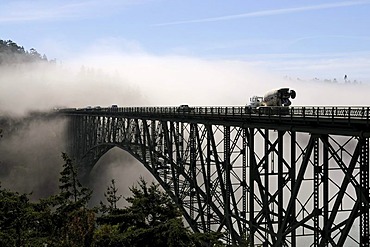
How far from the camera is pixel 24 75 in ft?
529

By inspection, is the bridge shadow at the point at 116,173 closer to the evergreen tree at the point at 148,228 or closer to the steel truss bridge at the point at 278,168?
the steel truss bridge at the point at 278,168

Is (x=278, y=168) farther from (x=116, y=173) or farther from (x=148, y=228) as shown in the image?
(x=116, y=173)

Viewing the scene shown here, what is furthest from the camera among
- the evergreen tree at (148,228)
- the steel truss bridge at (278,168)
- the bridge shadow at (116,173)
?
the bridge shadow at (116,173)

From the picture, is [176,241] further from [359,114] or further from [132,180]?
[132,180]

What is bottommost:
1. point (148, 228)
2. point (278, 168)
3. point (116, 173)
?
point (116, 173)

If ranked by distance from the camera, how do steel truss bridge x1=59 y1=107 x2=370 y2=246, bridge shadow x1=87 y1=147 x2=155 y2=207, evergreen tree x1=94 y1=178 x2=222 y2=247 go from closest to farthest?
steel truss bridge x1=59 y1=107 x2=370 y2=246, evergreen tree x1=94 y1=178 x2=222 y2=247, bridge shadow x1=87 y1=147 x2=155 y2=207

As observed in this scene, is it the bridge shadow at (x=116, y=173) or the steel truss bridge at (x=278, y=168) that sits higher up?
the steel truss bridge at (x=278, y=168)

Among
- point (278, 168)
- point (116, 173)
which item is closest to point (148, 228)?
point (278, 168)

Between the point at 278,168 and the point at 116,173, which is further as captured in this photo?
the point at 116,173

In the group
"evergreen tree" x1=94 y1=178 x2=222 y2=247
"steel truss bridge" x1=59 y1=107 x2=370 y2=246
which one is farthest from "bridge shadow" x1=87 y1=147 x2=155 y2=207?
"evergreen tree" x1=94 y1=178 x2=222 y2=247

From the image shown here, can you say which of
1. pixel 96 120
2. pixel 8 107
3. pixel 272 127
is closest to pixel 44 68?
pixel 8 107

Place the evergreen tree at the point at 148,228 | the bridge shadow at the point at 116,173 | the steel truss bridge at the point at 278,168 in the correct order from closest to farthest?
the steel truss bridge at the point at 278,168 → the evergreen tree at the point at 148,228 → the bridge shadow at the point at 116,173

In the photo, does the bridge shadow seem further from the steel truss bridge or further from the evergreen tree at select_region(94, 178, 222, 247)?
the evergreen tree at select_region(94, 178, 222, 247)

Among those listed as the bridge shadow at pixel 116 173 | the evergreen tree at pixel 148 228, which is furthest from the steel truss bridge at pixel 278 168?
the bridge shadow at pixel 116 173
